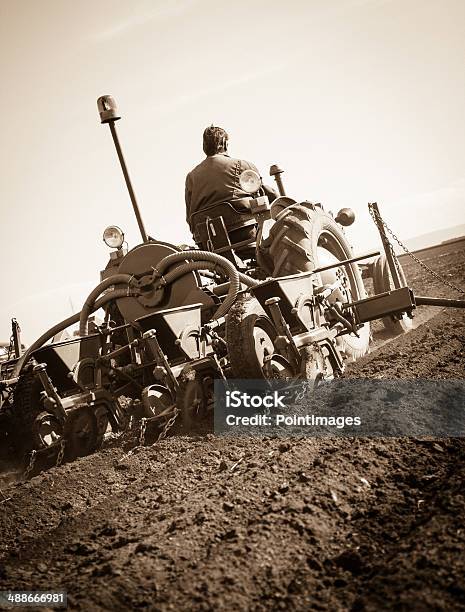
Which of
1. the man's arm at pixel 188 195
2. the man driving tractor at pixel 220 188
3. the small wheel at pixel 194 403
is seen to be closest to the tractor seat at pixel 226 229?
the man driving tractor at pixel 220 188

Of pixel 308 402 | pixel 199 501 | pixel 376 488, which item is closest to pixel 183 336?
pixel 308 402

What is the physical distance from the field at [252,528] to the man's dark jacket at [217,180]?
142 inches

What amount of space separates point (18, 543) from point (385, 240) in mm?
4988

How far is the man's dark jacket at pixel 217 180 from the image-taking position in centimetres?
733

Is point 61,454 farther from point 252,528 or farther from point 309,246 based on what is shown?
point 309,246

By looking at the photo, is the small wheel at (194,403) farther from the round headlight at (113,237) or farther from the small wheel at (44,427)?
the round headlight at (113,237)

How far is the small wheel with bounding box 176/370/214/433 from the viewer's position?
5.20 meters

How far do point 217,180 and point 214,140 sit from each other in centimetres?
55

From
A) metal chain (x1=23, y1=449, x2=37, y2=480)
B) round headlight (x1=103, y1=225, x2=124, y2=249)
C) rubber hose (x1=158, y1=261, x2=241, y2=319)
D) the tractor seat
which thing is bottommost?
metal chain (x1=23, y1=449, x2=37, y2=480)

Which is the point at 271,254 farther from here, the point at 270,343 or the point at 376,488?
the point at 376,488

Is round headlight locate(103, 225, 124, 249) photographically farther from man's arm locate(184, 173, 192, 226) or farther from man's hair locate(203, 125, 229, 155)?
man's hair locate(203, 125, 229, 155)

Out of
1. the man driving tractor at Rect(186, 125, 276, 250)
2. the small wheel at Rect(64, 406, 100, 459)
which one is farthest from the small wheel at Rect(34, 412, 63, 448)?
the man driving tractor at Rect(186, 125, 276, 250)

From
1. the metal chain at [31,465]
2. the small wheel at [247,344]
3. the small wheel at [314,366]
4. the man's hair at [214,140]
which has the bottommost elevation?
the metal chain at [31,465]
